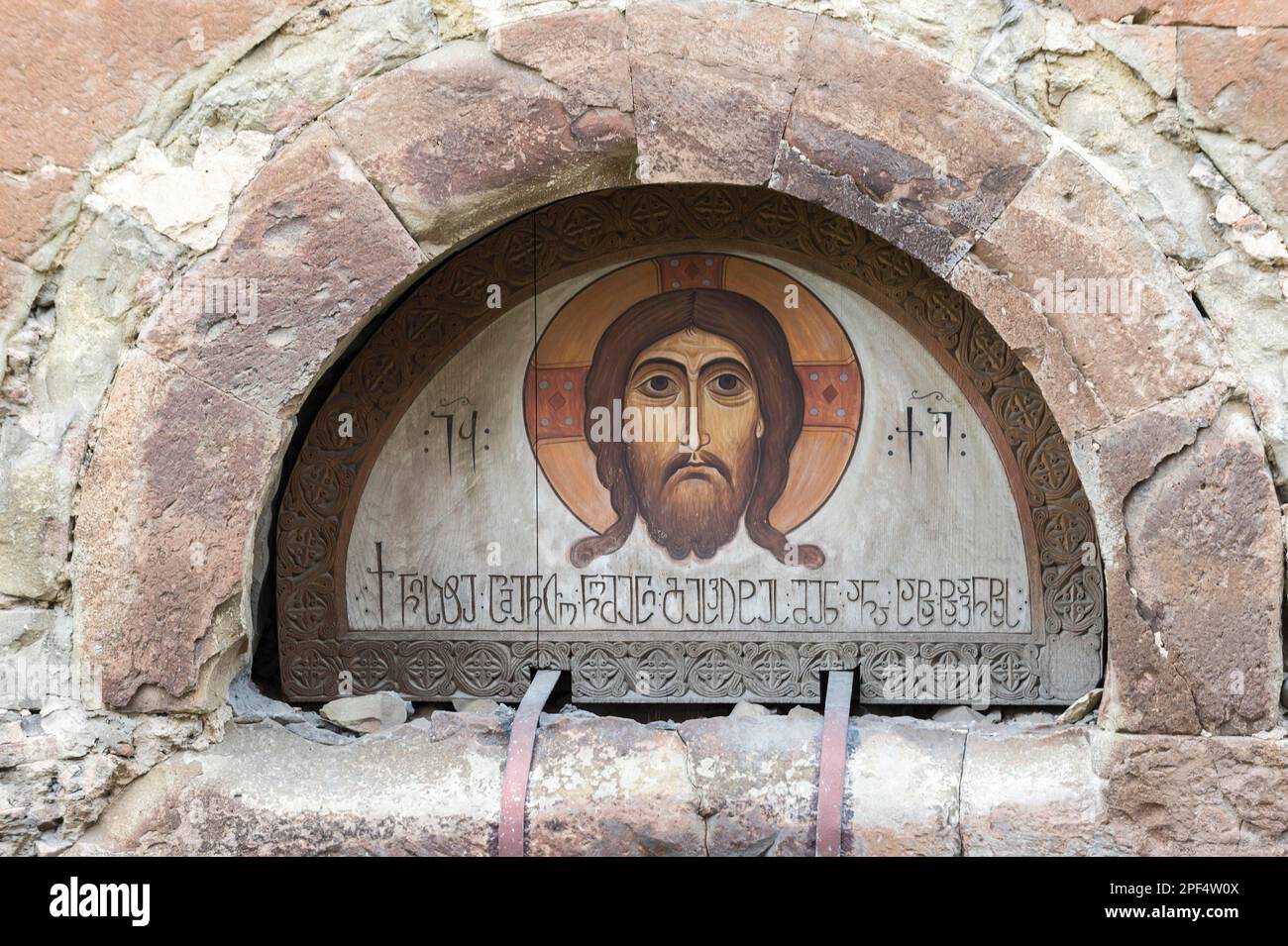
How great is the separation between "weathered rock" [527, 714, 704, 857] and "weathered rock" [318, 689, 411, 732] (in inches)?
23.2

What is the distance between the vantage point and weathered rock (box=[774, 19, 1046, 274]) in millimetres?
3014

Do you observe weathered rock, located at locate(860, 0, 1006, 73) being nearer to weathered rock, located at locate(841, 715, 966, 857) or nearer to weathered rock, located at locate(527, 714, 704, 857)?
weathered rock, located at locate(841, 715, 966, 857)

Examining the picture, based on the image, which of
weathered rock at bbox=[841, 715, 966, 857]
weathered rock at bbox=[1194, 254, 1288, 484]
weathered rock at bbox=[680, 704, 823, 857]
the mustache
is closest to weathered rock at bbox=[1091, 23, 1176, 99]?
weathered rock at bbox=[1194, 254, 1288, 484]

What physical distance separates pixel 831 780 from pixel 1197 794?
2.72 feet

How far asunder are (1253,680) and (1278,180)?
1117mm

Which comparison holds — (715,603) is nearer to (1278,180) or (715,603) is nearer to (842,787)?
(842,787)

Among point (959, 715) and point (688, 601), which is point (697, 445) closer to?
point (688, 601)

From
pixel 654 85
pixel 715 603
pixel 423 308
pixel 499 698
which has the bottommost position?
pixel 499 698

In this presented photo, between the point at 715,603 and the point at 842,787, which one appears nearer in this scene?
the point at 842,787

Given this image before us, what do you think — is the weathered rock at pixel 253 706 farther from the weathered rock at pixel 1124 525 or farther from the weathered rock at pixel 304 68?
the weathered rock at pixel 1124 525

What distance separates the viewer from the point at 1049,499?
358 cm

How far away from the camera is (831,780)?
10.6 feet

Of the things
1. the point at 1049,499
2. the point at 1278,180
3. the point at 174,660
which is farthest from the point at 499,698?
the point at 1278,180

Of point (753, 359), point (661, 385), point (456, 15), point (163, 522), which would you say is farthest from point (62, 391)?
point (753, 359)
